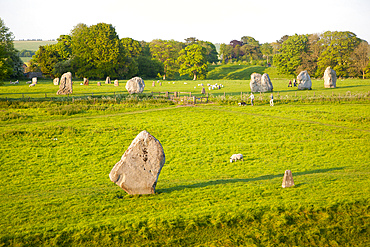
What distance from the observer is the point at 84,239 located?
13422mm

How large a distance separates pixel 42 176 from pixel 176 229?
13.3m

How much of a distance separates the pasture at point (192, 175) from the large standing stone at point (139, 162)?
1.19 meters

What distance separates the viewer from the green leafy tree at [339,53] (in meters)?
92.1

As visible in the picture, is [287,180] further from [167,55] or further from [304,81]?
[167,55]

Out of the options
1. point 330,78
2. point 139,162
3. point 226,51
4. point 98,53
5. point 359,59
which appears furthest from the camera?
point 226,51

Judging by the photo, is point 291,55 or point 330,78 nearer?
point 330,78

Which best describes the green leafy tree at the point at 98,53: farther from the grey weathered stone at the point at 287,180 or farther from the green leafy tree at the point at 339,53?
the grey weathered stone at the point at 287,180

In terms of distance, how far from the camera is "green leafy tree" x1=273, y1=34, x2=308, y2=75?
9969 cm

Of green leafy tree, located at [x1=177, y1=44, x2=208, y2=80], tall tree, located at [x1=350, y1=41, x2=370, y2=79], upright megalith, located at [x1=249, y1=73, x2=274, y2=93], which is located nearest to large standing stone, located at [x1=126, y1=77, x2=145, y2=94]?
upright megalith, located at [x1=249, y1=73, x2=274, y2=93]

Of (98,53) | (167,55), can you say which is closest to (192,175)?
(98,53)

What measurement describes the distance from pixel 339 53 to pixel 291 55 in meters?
13.9

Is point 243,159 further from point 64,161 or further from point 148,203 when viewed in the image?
point 64,161

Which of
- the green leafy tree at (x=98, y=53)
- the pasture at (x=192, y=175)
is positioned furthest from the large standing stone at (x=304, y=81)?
the green leafy tree at (x=98, y=53)

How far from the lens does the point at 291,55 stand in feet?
332
